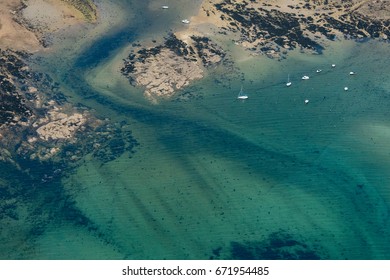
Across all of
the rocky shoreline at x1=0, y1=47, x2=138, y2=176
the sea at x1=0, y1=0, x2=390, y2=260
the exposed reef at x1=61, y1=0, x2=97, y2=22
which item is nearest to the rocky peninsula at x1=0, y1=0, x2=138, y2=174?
the rocky shoreline at x1=0, y1=47, x2=138, y2=176

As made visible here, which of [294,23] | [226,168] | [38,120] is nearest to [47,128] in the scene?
[38,120]

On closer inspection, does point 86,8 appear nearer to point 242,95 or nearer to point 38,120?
point 38,120

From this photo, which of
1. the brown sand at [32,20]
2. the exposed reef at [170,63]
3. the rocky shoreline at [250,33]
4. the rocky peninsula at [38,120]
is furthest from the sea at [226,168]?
the brown sand at [32,20]

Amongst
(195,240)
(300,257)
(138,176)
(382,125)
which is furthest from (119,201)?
(382,125)

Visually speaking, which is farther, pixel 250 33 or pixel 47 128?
pixel 250 33

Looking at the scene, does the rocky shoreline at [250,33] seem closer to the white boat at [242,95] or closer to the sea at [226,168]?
the sea at [226,168]

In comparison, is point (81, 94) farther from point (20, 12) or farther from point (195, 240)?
point (195, 240)

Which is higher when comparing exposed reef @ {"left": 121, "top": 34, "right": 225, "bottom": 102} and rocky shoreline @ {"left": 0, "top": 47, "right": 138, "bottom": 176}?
exposed reef @ {"left": 121, "top": 34, "right": 225, "bottom": 102}

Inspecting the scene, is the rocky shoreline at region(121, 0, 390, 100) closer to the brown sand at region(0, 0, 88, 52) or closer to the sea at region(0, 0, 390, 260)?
the sea at region(0, 0, 390, 260)
